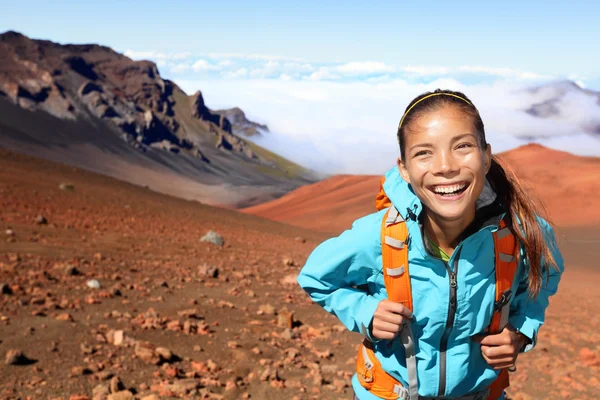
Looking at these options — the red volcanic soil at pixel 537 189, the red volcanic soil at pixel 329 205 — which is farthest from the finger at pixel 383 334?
the red volcanic soil at pixel 329 205

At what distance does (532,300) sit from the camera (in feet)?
7.58

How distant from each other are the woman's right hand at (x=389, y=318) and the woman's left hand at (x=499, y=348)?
0.31 m

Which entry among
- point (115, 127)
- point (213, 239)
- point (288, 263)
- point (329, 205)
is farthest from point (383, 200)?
point (115, 127)

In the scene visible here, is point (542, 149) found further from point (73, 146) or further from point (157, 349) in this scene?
point (73, 146)

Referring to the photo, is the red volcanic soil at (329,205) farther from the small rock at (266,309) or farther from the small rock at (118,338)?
the small rock at (118,338)

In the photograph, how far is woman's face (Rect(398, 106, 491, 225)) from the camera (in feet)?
6.80

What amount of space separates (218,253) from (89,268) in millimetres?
3948

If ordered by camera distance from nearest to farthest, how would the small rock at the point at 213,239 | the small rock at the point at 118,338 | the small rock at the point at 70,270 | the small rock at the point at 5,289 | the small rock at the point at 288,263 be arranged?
the small rock at the point at 118,338
the small rock at the point at 5,289
the small rock at the point at 70,270
the small rock at the point at 288,263
the small rock at the point at 213,239

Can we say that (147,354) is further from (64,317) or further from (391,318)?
(391,318)

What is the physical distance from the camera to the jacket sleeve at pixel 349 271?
7.03 feet

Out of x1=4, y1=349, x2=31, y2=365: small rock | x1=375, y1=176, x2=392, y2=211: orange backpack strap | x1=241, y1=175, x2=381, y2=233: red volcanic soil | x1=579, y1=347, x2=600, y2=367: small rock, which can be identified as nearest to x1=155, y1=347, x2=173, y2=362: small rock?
x1=4, y1=349, x2=31, y2=365: small rock

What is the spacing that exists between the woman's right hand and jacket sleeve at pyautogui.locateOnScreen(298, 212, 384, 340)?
0.13 feet

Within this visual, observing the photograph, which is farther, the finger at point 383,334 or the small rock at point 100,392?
the small rock at point 100,392

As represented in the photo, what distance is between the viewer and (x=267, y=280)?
928cm
